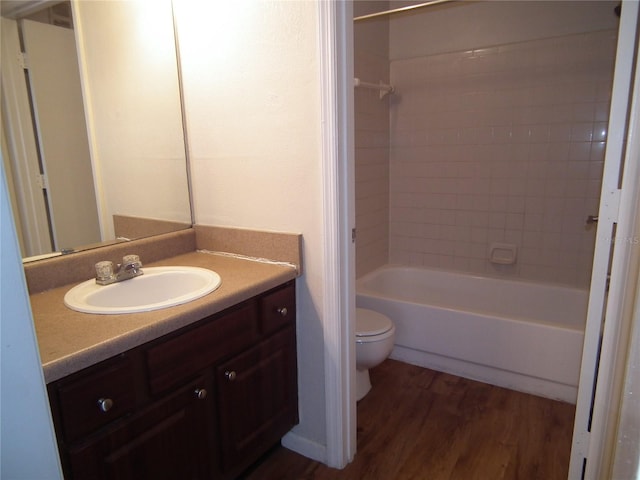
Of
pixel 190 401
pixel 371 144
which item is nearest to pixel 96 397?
pixel 190 401

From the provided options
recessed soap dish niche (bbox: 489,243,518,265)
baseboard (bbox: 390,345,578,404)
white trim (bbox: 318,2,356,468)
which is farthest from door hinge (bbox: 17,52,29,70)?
recessed soap dish niche (bbox: 489,243,518,265)

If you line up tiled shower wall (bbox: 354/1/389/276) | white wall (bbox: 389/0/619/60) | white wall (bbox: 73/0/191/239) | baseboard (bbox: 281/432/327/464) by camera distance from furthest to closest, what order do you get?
tiled shower wall (bbox: 354/1/389/276), white wall (bbox: 389/0/619/60), baseboard (bbox: 281/432/327/464), white wall (bbox: 73/0/191/239)

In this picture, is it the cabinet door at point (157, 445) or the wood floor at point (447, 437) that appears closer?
the cabinet door at point (157, 445)

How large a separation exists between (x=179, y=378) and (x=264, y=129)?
2.99 ft

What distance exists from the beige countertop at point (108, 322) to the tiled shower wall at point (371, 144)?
1392 millimetres

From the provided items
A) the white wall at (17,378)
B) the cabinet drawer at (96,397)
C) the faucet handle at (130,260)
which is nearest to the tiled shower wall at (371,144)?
the faucet handle at (130,260)

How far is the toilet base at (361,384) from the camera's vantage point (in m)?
2.16

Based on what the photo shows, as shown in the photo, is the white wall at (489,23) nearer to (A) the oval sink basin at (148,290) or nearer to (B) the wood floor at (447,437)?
(B) the wood floor at (447,437)

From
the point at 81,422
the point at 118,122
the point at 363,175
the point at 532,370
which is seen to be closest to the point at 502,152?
the point at 363,175

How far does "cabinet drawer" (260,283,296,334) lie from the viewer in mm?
1494

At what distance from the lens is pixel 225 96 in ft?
→ 5.37

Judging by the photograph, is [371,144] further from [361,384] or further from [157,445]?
[157,445]

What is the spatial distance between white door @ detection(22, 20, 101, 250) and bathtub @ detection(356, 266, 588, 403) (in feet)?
5.31

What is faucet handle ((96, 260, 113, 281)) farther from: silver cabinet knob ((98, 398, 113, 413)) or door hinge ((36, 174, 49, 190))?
silver cabinet knob ((98, 398, 113, 413))
